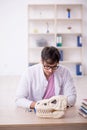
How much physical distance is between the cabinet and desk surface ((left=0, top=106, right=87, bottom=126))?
4.53 m

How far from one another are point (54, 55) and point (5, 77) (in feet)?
14.8

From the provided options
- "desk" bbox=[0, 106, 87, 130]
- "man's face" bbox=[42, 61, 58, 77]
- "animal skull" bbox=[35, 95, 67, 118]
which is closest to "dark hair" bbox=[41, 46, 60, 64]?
"man's face" bbox=[42, 61, 58, 77]

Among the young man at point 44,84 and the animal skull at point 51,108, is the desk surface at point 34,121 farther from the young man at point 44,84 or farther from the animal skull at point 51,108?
the young man at point 44,84

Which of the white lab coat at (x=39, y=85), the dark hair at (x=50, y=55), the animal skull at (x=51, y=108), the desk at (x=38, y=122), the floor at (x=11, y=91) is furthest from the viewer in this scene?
the floor at (x=11, y=91)

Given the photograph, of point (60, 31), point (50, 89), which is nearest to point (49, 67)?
point (50, 89)

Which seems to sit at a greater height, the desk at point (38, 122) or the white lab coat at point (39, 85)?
the white lab coat at point (39, 85)

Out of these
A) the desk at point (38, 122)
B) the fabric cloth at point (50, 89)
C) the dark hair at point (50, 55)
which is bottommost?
the desk at point (38, 122)

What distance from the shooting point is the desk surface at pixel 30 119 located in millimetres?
1368

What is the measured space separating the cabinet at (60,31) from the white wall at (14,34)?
0.14m

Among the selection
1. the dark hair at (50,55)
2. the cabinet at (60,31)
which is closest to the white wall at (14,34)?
the cabinet at (60,31)

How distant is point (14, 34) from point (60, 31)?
1.25 m

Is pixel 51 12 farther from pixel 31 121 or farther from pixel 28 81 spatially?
pixel 31 121

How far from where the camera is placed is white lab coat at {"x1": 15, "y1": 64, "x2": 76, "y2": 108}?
1786mm

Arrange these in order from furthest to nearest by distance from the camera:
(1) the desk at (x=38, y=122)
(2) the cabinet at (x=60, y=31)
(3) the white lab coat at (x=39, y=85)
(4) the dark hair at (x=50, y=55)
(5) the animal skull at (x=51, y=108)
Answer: (2) the cabinet at (x=60, y=31)
(3) the white lab coat at (x=39, y=85)
(4) the dark hair at (x=50, y=55)
(5) the animal skull at (x=51, y=108)
(1) the desk at (x=38, y=122)
